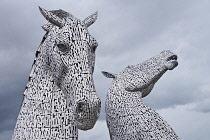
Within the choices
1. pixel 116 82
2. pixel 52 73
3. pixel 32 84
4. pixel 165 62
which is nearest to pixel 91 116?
pixel 52 73

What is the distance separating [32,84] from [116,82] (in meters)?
2.26

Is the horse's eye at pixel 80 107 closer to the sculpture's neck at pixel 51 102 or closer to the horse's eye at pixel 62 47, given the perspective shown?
the sculpture's neck at pixel 51 102

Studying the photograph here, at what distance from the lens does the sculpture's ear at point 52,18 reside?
1634mm

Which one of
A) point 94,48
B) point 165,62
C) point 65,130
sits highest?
point 165,62

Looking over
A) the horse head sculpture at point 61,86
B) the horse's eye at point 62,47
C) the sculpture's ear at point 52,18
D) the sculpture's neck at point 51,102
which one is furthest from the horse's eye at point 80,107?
the sculpture's ear at point 52,18

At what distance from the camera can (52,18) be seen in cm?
164

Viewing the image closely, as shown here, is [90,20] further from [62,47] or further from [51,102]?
[51,102]

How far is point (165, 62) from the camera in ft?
13.5

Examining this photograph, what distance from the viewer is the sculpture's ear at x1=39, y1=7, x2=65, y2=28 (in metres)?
1.63

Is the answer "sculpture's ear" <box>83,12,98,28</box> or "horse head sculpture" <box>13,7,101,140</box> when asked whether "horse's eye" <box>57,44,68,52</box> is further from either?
"sculpture's ear" <box>83,12,98,28</box>

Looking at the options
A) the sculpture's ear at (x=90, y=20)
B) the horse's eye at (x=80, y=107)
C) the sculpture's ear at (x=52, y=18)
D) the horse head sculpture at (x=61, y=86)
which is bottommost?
the horse's eye at (x=80, y=107)

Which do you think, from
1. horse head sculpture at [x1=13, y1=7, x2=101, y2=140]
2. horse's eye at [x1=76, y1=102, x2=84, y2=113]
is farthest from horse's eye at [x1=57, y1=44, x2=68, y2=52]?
horse's eye at [x1=76, y1=102, x2=84, y2=113]

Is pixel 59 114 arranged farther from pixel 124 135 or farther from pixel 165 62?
pixel 165 62

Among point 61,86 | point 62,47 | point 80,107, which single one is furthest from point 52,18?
point 80,107
